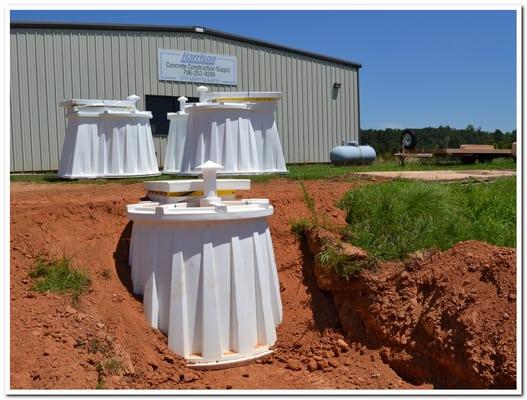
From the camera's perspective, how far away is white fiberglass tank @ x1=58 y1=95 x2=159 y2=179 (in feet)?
44.4

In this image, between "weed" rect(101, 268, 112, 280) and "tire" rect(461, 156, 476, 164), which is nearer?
"weed" rect(101, 268, 112, 280)

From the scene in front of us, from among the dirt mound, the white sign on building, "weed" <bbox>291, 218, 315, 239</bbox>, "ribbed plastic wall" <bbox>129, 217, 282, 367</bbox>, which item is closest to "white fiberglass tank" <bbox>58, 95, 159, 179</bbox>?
the dirt mound

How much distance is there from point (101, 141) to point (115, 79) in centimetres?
667

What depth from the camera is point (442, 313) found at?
6.43 meters

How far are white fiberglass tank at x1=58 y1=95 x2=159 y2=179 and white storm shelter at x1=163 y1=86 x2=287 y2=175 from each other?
4.06 feet

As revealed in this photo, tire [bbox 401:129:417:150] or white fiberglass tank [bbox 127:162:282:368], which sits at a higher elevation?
tire [bbox 401:129:417:150]

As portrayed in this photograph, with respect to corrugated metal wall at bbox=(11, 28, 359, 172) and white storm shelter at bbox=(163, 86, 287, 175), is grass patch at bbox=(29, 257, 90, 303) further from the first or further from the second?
corrugated metal wall at bbox=(11, 28, 359, 172)

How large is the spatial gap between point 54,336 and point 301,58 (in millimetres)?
20712

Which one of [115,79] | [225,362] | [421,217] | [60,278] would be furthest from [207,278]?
[115,79]

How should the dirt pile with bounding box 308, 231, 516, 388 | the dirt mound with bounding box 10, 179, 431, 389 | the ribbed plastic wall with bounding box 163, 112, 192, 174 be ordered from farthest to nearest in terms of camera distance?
the ribbed plastic wall with bounding box 163, 112, 192, 174
the dirt pile with bounding box 308, 231, 516, 388
the dirt mound with bounding box 10, 179, 431, 389

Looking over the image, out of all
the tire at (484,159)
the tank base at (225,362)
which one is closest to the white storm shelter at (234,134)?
the tank base at (225,362)

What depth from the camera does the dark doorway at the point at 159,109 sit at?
20750 millimetres
